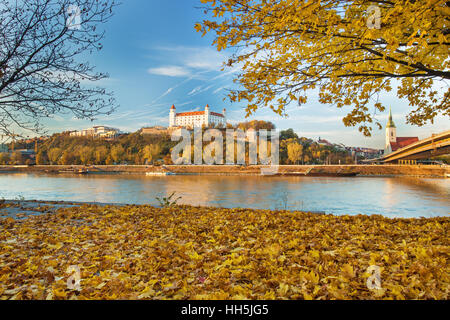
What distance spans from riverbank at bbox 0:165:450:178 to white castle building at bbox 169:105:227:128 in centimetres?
6044

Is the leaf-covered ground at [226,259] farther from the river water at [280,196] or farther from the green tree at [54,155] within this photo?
the green tree at [54,155]

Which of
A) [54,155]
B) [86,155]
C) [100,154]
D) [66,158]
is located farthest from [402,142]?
[54,155]

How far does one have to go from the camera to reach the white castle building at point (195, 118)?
15186cm

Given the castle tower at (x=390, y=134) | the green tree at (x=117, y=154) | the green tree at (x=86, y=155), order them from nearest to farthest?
the green tree at (x=86, y=155) < the green tree at (x=117, y=154) < the castle tower at (x=390, y=134)

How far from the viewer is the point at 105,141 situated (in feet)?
413

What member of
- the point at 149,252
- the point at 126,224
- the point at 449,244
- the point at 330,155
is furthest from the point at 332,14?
the point at 330,155

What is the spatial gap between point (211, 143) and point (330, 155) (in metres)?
43.7

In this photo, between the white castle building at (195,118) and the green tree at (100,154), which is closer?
the green tree at (100,154)

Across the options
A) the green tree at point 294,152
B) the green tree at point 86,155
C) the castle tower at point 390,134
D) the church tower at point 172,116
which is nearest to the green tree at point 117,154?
the green tree at point 86,155

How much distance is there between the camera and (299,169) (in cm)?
8094

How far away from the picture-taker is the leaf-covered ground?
266cm

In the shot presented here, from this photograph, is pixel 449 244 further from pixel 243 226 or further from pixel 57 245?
pixel 57 245

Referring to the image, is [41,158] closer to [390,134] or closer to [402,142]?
[402,142]

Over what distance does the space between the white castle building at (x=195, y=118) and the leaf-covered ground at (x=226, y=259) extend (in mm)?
144037
